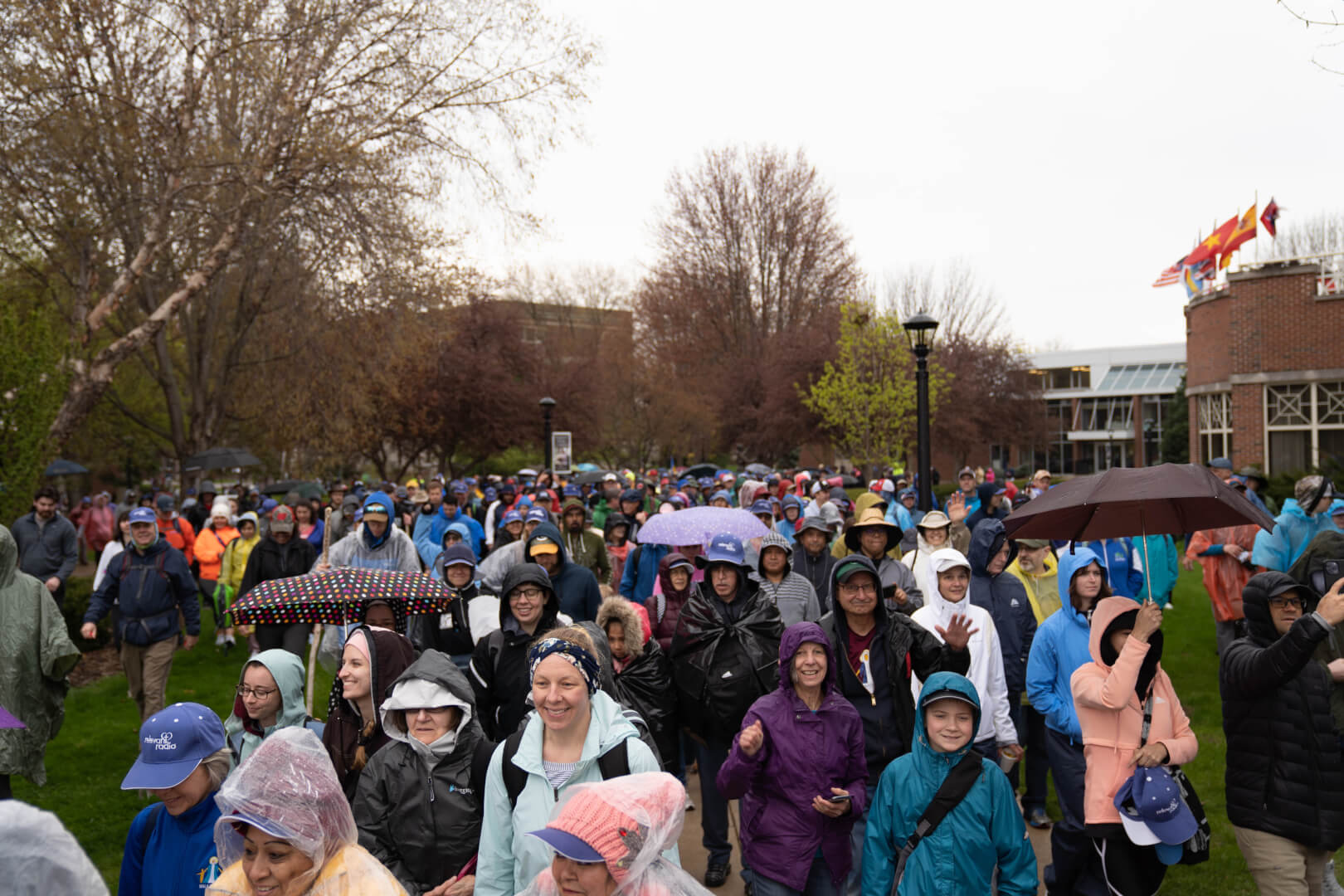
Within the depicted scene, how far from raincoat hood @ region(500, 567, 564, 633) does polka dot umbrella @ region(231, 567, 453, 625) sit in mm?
741

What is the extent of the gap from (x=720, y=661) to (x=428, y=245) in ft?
45.4

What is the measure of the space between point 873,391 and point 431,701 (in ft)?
106

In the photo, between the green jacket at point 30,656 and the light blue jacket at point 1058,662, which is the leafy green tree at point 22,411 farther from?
the light blue jacket at point 1058,662

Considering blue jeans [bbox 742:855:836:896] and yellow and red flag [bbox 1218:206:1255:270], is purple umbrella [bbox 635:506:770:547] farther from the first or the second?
yellow and red flag [bbox 1218:206:1255:270]

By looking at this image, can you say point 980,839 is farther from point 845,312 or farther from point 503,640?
point 845,312

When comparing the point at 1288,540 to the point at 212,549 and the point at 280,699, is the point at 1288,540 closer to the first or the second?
the point at 280,699

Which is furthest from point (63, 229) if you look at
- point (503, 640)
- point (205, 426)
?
point (503, 640)

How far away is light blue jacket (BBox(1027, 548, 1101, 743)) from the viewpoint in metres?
5.72

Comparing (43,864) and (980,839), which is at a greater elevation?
Answer: (43,864)

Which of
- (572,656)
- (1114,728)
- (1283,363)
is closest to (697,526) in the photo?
(1114,728)

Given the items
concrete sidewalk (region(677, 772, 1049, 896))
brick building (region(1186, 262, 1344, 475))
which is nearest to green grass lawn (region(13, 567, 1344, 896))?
concrete sidewalk (region(677, 772, 1049, 896))

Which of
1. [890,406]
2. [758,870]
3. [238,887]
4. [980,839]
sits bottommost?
[758,870]

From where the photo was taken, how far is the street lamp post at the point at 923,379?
1262 cm

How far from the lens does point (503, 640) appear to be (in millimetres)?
5840
